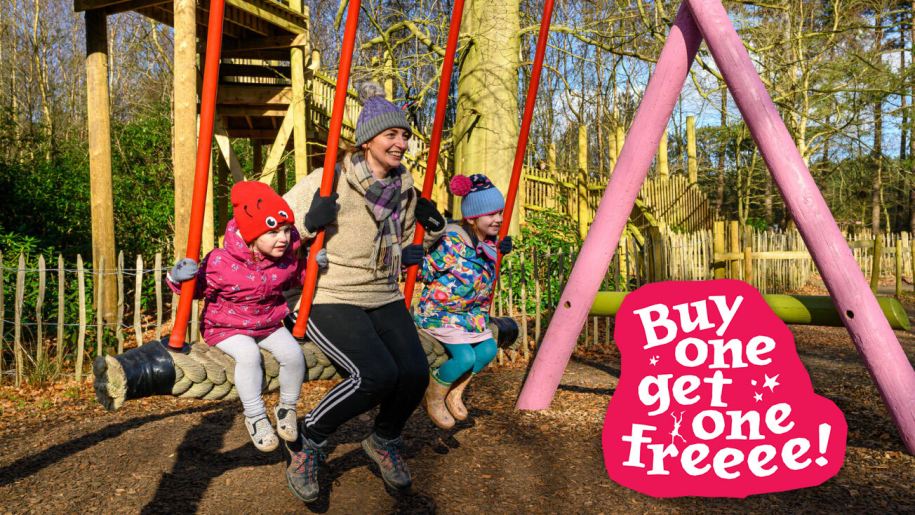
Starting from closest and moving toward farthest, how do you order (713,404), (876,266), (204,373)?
1. (204,373)
2. (713,404)
3. (876,266)

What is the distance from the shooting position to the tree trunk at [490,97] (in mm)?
7582

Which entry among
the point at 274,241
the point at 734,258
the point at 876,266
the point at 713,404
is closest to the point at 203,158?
the point at 274,241

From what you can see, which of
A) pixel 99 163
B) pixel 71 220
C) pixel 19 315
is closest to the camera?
pixel 19 315

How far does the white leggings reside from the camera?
8.02ft

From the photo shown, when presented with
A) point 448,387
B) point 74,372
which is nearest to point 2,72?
point 74,372

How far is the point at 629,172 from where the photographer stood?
3822 millimetres

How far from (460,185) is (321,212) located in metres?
1.01

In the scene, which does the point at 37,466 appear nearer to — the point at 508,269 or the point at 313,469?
the point at 313,469

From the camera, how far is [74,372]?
6.11m

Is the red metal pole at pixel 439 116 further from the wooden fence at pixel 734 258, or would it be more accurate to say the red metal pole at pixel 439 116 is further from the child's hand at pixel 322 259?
the wooden fence at pixel 734 258

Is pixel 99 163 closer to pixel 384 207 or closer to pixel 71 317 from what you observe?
pixel 71 317

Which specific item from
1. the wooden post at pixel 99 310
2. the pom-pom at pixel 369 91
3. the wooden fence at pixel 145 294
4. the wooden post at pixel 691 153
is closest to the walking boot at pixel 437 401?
the pom-pom at pixel 369 91

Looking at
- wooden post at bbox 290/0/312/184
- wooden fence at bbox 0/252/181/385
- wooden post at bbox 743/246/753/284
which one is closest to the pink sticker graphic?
wooden fence at bbox 0/252/181/385

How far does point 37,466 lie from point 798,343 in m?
7.70
